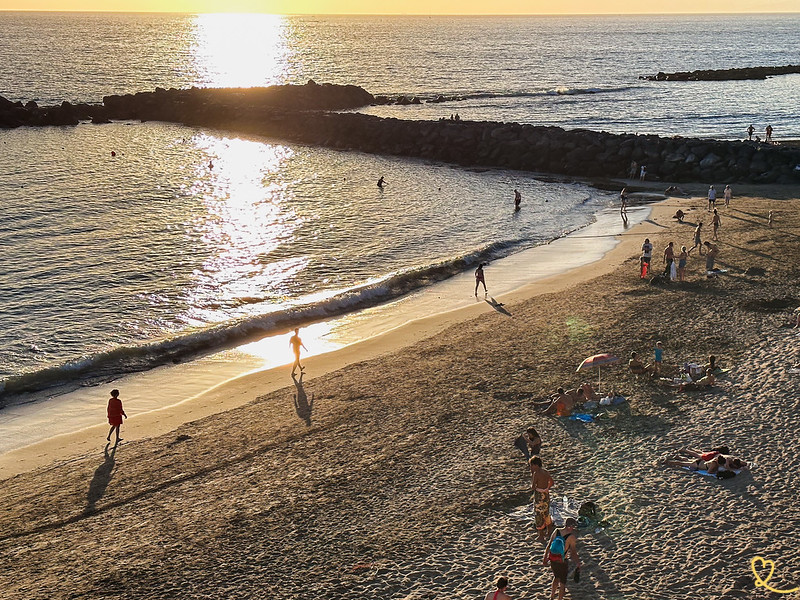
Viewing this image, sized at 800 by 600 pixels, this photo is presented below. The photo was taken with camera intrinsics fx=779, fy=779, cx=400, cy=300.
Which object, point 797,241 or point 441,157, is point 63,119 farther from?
point 797,241

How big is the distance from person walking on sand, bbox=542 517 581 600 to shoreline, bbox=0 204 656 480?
354 inches

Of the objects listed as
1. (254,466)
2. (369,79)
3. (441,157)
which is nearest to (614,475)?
(254,466)

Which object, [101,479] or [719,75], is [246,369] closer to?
[101,479]

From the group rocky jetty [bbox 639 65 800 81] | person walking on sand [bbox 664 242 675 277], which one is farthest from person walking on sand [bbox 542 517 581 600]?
rocky jetty [bbox 639 65 800 81]

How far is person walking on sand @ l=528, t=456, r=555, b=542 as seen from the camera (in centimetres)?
1145

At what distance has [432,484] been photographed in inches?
517

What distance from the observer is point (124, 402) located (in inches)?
698

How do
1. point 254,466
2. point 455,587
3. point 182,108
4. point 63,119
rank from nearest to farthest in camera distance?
point 455,587 < point 254,466 < point 63,119 < point 182,108

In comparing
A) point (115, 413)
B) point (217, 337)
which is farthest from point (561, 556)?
point (217, 337)

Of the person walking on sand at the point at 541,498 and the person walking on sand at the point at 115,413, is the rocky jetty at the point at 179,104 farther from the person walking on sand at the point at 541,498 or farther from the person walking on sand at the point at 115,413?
the person walking on sand at the point at 541,498

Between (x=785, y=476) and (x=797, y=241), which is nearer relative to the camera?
(x=785, y=476)

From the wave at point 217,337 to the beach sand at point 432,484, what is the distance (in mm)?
2940

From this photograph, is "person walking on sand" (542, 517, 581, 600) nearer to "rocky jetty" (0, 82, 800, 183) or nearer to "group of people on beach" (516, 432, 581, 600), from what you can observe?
"group of people on beach" (516, 432, 581, 600)

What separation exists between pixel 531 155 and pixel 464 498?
36276 millimetres
